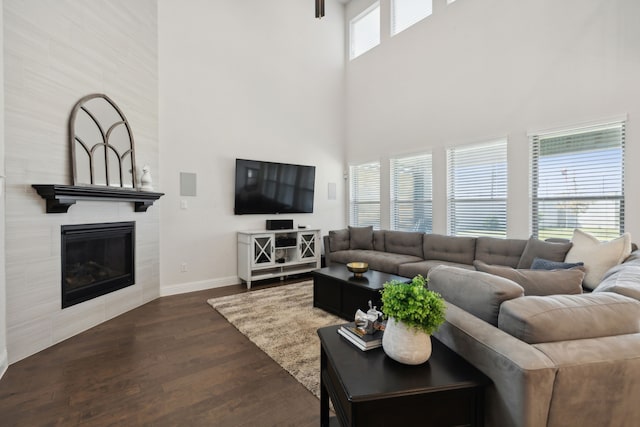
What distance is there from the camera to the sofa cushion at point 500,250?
3.50 meters

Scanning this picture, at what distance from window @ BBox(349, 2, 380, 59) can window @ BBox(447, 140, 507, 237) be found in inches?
114

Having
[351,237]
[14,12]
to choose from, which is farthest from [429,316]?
[351,237]

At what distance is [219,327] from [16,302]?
158 cm

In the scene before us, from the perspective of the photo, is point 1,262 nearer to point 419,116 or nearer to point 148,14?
point 148,14

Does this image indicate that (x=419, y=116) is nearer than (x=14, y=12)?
No

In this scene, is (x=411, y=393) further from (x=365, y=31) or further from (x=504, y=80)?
(x=365, y=31)

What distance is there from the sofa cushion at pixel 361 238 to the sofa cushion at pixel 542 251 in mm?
2258

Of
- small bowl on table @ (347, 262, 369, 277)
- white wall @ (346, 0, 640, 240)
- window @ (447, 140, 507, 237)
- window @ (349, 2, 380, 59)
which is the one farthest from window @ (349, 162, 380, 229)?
small bowl on table @ (347, 262, 369, 277)

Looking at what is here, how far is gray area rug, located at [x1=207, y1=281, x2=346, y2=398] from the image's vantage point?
2.31 metres

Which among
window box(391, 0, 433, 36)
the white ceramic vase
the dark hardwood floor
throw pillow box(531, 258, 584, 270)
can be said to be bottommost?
the dark hardwood floor

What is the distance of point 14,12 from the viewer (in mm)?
2418

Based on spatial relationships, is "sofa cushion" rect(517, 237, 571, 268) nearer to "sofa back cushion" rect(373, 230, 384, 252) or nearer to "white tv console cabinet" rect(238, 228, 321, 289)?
"sofa back cushion" rect(373, 230, 384, 252)

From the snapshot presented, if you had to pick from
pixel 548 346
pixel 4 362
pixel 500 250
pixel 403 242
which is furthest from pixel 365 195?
pixel 4 362

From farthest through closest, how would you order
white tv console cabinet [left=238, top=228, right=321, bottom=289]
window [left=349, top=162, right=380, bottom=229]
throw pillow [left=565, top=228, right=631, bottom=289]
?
1. window [left=349, top=162, right=380, bottom=229]
2. white tv console cabinet [left=238, top=228, right=321, bottom=289]
3. throw pillow [left=565, top=228, right=631, bottom=289]
